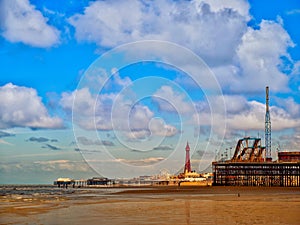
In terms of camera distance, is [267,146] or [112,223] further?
[267,146]

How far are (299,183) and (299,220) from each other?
9995 centimetres

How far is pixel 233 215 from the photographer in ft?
100

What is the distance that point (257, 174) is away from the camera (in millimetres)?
125188

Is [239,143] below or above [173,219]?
above

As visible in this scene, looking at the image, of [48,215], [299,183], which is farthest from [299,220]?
[299,183]

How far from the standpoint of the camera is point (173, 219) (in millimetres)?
28500

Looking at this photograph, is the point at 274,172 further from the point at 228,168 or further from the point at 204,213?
the point at 204,213

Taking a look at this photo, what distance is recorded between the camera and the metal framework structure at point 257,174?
403 ft

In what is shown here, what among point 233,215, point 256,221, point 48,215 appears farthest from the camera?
point 48,215

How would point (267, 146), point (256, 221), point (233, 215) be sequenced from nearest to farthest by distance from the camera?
point (256, 221)
point (233, 215)
point (267, 146)

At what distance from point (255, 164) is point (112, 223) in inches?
4070

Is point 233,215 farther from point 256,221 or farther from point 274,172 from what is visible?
point 274,172

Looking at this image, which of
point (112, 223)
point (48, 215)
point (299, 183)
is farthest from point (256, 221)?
point (299, 183)

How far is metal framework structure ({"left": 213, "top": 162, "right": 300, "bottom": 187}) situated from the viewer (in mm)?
122875
